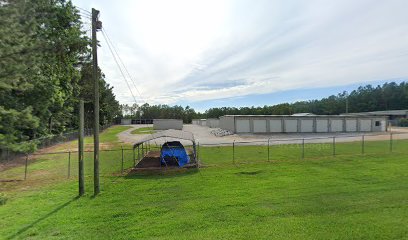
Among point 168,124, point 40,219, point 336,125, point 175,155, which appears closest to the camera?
point 40,219

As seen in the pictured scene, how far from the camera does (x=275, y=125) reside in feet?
159

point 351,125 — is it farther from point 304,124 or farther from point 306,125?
point 304,124

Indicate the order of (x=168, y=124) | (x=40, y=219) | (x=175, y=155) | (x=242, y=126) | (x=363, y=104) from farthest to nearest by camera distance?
(x=363, y=104) → (x=168, y=124) → (x=242, y=126) → (x=175, y=155) → (x=40, y=219)

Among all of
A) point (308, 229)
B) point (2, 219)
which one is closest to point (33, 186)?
point (2, 219)

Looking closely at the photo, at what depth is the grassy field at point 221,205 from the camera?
724 centimetres

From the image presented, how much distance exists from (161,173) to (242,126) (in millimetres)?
33461

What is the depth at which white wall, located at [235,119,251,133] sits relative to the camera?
48.0 m

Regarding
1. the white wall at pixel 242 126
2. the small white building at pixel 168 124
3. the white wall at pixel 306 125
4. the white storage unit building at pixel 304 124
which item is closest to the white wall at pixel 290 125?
the white storage unit building at pixel 304 124

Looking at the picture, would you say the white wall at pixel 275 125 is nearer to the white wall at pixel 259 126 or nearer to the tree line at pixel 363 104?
the white wall at pixel 259 126

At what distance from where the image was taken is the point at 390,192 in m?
10.1

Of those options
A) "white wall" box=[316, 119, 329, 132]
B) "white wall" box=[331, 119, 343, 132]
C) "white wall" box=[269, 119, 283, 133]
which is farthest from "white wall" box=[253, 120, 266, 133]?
"white wall" box=[331, 119, 343, 132]

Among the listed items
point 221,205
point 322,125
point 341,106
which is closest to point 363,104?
point 341,106

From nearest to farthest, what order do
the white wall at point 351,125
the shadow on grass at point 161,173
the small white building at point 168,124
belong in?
the shadow on grass at point 161,173
the white wall at point 351,125
the small white building at point 168,124

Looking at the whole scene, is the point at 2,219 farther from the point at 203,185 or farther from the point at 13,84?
the point at 203,185
